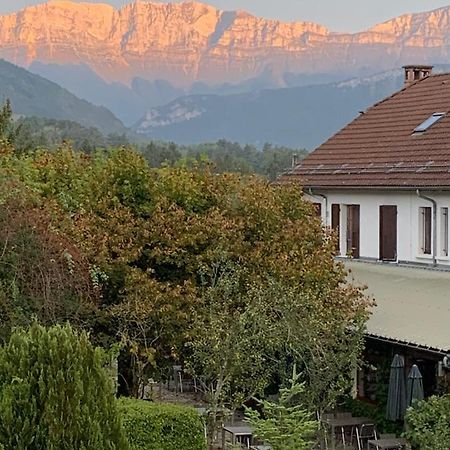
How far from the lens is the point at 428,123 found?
108 ft

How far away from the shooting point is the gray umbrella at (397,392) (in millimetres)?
21125

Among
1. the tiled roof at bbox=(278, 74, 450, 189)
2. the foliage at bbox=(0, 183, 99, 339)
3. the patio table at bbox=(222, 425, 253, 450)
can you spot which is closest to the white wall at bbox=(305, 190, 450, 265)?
the tiled roof at bbox=(278, 74, 450, 189)

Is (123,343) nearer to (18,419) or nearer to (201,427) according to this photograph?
(201,427)

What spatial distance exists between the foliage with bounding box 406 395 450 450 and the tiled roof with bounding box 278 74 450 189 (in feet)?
30.4

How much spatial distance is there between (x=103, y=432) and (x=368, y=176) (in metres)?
22.5

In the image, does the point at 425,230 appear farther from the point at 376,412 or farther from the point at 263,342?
the point at 263,342

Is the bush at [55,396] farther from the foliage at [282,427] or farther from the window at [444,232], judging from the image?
the window at [444,232]

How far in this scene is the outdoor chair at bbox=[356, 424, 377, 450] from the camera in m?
22.5

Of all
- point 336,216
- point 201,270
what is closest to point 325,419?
point 201,270

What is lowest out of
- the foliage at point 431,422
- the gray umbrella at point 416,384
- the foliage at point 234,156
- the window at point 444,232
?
the foliage at point 431,422

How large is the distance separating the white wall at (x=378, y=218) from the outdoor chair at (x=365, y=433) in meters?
7.26

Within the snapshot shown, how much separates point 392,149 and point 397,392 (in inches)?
518

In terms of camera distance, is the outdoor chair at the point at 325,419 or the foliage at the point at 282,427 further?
the outdoor chair at the point at 325,419

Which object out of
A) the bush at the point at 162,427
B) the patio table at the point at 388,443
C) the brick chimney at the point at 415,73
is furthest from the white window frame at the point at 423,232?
the bush at the point at 162,427
